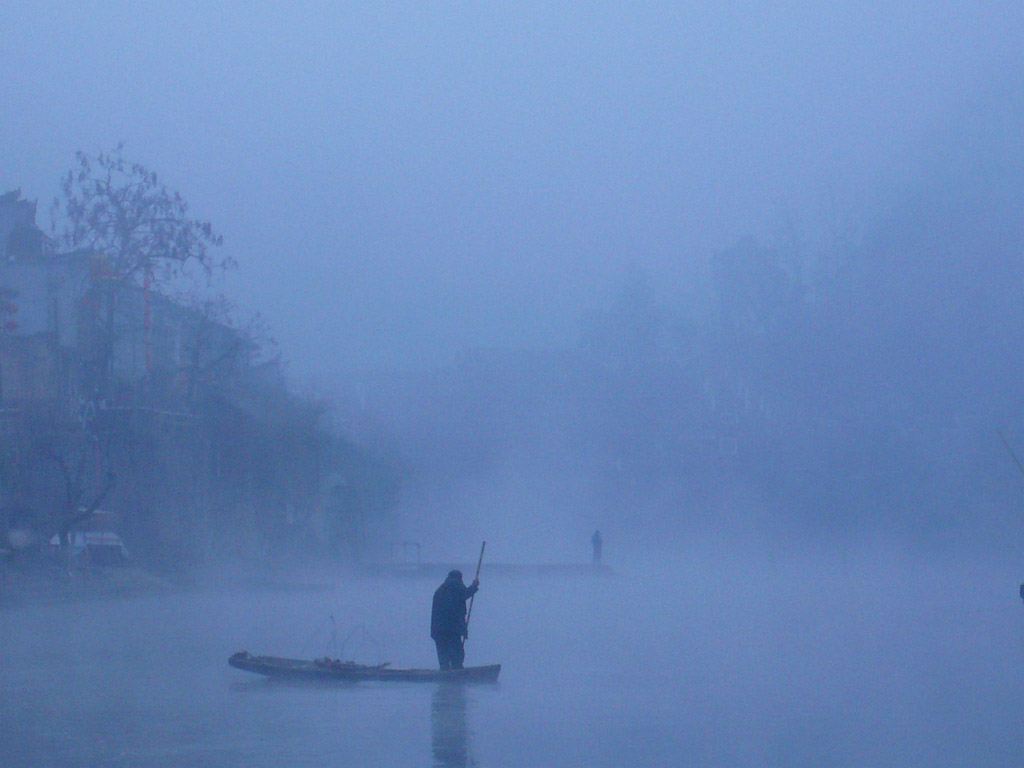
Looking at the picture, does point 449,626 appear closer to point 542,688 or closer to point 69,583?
point 542,688

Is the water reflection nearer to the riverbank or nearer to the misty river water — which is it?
the misty river water

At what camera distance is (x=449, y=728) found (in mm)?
11242

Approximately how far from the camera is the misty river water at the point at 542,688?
399 inches

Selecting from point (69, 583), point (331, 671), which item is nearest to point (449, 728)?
point (331, 671)

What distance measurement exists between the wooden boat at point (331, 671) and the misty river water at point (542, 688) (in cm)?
14

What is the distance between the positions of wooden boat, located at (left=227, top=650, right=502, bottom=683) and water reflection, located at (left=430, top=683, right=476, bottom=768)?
0.46ft

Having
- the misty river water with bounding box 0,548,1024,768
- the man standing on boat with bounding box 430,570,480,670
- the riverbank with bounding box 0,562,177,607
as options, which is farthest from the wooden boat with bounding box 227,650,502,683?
the riverbank with bounding box 0,562,177,607

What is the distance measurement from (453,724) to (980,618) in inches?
634

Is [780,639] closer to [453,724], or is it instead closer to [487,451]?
[453,724]

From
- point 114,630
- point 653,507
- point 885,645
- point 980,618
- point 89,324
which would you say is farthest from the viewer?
point 653,507

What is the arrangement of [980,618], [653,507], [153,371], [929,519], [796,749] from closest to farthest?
[796,749], [980,618], [153,371], [929,519], [653,507]

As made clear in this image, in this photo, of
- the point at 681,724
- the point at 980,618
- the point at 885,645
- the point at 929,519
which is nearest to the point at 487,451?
the point at 929,519

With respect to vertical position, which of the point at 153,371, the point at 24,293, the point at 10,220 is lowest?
the point at 153,371

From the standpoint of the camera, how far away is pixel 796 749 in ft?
33.8
